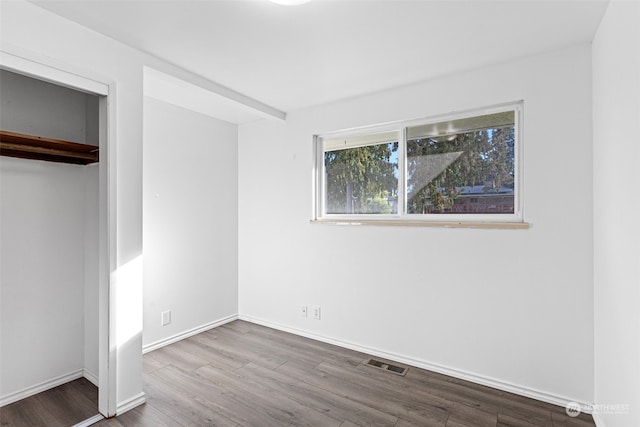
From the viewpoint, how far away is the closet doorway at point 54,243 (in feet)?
6.94

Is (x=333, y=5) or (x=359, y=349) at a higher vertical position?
(x=333, y=5)

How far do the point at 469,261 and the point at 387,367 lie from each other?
3.71 feet

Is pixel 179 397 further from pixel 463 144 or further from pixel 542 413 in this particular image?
pixel 463 144

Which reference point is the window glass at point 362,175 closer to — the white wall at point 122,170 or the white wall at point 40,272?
the white wall at point 122,170

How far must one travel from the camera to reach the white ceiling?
1.76 m

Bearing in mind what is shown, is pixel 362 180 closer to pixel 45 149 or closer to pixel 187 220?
pixel 187 220

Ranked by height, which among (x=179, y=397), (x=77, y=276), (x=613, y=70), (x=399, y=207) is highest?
(x=613, y=70)

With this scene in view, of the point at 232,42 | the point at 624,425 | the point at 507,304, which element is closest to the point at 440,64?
the point at 232,42

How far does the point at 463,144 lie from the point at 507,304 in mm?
1289

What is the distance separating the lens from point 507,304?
239 centimetres

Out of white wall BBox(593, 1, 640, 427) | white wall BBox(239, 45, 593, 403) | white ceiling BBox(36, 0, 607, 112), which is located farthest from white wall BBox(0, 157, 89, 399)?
white wall BBox(593, 1, 640, 427)

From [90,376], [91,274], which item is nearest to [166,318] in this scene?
[90,376]

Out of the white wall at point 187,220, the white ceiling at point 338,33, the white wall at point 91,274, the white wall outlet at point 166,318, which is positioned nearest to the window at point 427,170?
the white ceiling at point 338,33

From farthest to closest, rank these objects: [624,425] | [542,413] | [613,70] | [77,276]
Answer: [77,276] → [542,413] → [613,70] → [624,425]
